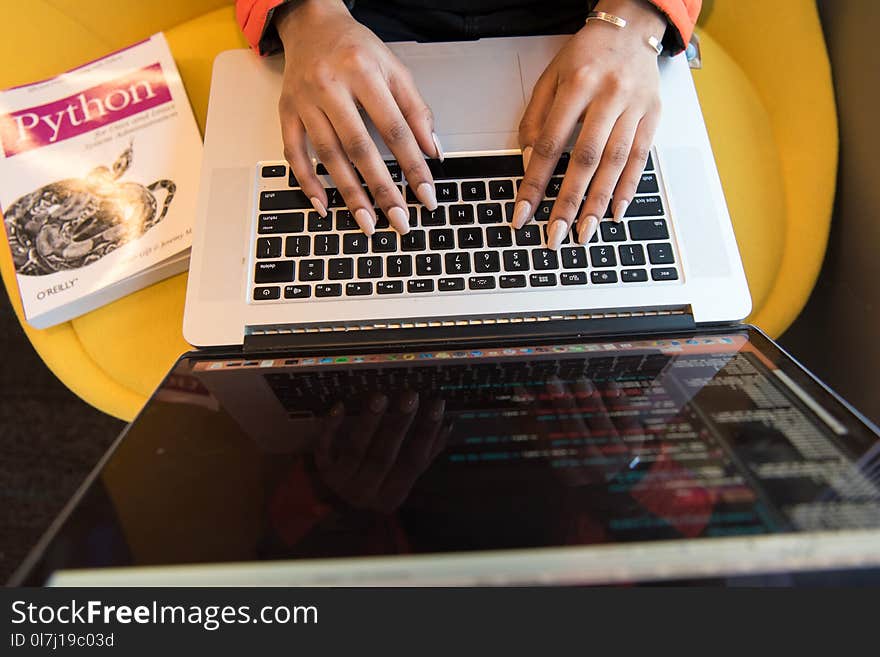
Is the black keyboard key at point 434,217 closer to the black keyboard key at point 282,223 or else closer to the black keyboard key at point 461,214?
the black keyboard key at point 461,214

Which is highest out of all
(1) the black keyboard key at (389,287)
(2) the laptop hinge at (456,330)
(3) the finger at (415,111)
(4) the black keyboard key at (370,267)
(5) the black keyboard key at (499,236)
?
(3) the finger at (415,111)

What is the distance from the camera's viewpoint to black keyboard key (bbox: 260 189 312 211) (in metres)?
0.52

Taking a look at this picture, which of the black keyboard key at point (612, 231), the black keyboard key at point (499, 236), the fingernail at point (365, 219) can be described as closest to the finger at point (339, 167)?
the fingernail at point (365, 219)

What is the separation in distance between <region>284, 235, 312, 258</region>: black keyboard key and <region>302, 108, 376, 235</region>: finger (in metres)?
0.05

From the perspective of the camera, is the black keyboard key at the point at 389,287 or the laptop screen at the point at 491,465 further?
the black keyboard key at the point at 389,287

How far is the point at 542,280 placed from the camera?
49 centimetres

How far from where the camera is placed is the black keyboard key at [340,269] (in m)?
0.49

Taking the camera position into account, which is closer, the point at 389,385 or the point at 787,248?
the point at 389,385

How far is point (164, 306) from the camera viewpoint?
1.90ft

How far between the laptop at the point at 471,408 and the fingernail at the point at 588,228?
12 millimetres

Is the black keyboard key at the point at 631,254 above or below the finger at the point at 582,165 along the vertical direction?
below

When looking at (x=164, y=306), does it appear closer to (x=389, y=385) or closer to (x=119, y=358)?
(x=119, y=358)

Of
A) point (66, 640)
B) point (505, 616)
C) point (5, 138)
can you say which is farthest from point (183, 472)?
point (5, 138)

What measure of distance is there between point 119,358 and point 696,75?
70 centimetres
